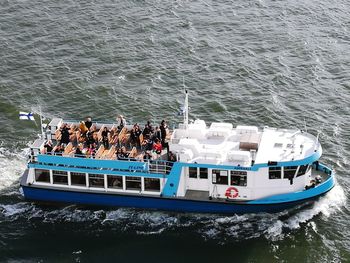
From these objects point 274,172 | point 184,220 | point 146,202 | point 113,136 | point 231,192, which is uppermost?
point 113,136

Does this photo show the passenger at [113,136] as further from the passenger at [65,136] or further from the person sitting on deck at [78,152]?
the passenger at [65,136]

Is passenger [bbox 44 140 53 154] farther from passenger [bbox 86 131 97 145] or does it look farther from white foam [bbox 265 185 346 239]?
white foam [bbox 265 185 346 239]

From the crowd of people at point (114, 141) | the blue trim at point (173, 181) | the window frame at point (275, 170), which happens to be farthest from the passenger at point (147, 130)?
the window frame at point (275, 170)

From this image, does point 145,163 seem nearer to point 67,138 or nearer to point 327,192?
point 67,138

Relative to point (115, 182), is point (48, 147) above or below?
above

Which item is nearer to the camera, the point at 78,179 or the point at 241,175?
the point at 241,175

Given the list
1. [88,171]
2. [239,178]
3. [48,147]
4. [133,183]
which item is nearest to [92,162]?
[88,171]

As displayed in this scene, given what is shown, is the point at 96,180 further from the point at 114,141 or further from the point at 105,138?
the point at 114,141

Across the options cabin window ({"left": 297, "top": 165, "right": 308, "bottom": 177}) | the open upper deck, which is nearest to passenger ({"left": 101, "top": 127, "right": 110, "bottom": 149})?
the open upper deck
